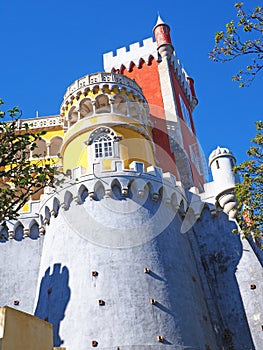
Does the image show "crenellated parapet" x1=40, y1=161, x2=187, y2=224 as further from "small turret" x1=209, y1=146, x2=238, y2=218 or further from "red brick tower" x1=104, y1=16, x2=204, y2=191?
"red brick tower" x1=104, y1=16, x2=204, y2=191

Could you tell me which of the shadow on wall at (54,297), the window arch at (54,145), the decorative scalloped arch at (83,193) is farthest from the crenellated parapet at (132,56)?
the shadow on wall at (54,297)

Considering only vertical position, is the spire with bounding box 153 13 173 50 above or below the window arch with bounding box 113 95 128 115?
above

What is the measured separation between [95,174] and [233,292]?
825 centimetres

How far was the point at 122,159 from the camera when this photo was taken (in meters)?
21.9

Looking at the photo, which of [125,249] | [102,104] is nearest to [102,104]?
[102,104]

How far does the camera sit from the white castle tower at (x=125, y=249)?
17.0 metres

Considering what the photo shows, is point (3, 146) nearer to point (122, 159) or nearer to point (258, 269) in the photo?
point (122, 159)

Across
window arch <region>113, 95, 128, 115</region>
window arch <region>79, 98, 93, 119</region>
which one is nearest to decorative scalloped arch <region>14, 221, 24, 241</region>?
window arch <region>79, 98, 93, 119</region>

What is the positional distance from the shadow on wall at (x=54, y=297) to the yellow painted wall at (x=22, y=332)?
17.8 feet

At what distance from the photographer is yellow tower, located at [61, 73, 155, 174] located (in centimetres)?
2228

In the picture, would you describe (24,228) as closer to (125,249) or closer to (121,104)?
(125,249)

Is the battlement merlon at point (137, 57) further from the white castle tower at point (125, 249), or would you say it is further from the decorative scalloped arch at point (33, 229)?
the decorative scalloped arch at point (33, 229)

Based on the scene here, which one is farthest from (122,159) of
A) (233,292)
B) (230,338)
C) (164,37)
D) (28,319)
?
(164,37)

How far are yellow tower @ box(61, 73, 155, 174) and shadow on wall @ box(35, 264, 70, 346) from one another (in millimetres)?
5101
